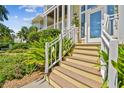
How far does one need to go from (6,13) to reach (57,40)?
995 inches

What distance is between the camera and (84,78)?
7.17 meters

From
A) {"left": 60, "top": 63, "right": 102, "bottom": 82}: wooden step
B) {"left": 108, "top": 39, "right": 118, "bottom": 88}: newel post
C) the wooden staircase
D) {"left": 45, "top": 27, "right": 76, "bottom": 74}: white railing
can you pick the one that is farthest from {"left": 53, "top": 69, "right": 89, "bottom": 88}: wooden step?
{"left": 108, "top": 39, "right": 118, "bottom": 88}: newel post

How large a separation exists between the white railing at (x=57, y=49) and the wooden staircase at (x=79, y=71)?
0.28 m

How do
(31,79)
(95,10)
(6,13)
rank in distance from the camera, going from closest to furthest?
(31,79), (95,10), (6,13)

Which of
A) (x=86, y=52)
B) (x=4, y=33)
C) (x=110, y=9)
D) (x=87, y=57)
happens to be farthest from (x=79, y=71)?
(x=4, y=33)

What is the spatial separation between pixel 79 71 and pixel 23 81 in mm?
2331

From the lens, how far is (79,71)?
26.0ft

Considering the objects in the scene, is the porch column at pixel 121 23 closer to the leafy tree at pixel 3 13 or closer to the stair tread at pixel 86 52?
the stair tread at pixel 86 52

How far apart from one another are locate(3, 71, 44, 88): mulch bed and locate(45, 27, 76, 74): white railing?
0.43m

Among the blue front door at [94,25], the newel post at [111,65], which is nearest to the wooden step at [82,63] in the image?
the newel post at [111,65]

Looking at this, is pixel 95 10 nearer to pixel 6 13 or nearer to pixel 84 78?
pixel 84 78

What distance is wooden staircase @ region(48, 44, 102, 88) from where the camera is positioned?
691cm

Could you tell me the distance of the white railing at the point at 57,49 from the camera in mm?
9711
